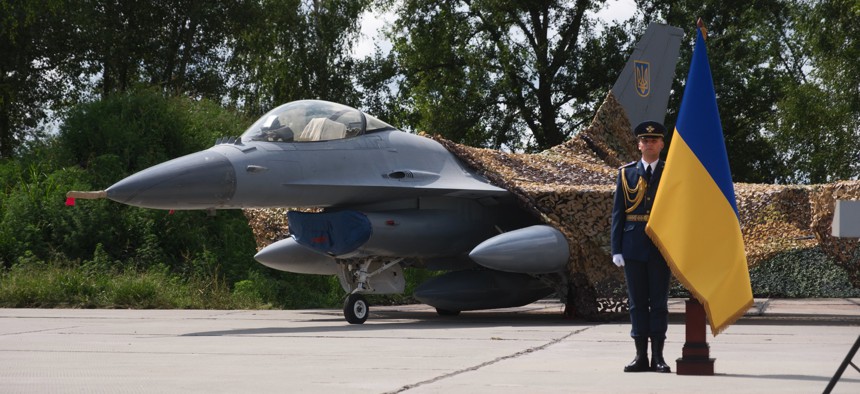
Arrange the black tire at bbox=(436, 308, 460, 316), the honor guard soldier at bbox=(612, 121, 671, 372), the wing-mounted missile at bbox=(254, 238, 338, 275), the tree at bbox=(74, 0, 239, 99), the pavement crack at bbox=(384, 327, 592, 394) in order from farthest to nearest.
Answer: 1. the tree at bbox=(74, 0, 239, 99)
2. the black tire at bbox=(436, 308, 460, 316)
3. the wing-mounted missile at bbox=(254, 238, 338, 275)
4. the honor guard soldier at bbox=(612, 121, 671, 372)
5. the pavement crack at bbox=(384, 327, 592, 394)

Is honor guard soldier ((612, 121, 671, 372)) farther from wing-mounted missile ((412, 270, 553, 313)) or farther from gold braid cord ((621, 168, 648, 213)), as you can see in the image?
wing-mounted missile ((412, 270, 553, 313))

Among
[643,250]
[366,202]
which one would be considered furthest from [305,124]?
[643,250]

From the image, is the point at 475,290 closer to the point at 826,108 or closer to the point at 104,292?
the point at 104,292

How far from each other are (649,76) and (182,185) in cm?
871

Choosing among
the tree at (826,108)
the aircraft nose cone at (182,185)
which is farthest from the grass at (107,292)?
the tree at (826,108)

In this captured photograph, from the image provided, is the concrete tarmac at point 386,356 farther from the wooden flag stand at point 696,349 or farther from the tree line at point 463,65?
the tree line at point 463,65

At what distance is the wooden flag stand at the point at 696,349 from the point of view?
6219 mm

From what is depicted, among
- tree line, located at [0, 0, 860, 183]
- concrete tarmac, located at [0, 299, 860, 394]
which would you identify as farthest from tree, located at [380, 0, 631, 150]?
concrete tarmac, located at [0, 299, 860, 394]

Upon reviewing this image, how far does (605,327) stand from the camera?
439 inches

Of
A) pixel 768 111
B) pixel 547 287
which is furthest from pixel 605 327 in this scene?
pixel 768 111

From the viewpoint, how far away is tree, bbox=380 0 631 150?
1184 inches

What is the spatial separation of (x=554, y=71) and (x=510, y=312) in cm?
1603

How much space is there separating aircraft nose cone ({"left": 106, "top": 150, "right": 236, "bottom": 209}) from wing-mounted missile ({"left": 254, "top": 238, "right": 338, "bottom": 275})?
269 cm

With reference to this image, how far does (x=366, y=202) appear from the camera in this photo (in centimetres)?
1232
